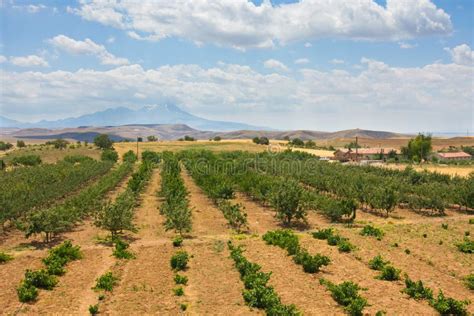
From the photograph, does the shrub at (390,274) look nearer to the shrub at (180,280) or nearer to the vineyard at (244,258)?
the vineyard at (244,258)

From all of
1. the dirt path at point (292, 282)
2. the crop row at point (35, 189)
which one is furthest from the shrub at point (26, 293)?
the crop row at point (35, 189)

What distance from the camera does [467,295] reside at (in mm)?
18172

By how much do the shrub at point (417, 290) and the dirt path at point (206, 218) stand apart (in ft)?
48.3

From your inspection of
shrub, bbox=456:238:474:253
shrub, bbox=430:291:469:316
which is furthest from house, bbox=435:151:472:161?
shrub, bbox=430:291:469:316

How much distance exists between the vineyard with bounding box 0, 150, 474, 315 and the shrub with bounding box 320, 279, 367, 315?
0.05m

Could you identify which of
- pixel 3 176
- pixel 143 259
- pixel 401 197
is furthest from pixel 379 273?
pixel 3 176

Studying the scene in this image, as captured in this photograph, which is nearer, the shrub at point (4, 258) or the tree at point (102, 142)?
the shrub at point (4, 258)

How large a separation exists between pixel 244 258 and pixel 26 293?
392 inches

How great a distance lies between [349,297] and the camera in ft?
54.7

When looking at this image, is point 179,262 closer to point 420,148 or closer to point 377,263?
point 377,263

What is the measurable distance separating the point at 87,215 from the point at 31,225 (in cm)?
954

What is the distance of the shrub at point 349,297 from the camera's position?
15414mm

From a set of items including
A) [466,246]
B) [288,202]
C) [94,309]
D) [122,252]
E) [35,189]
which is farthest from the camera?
[35,189]

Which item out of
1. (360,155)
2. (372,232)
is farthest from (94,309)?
(360,155)
